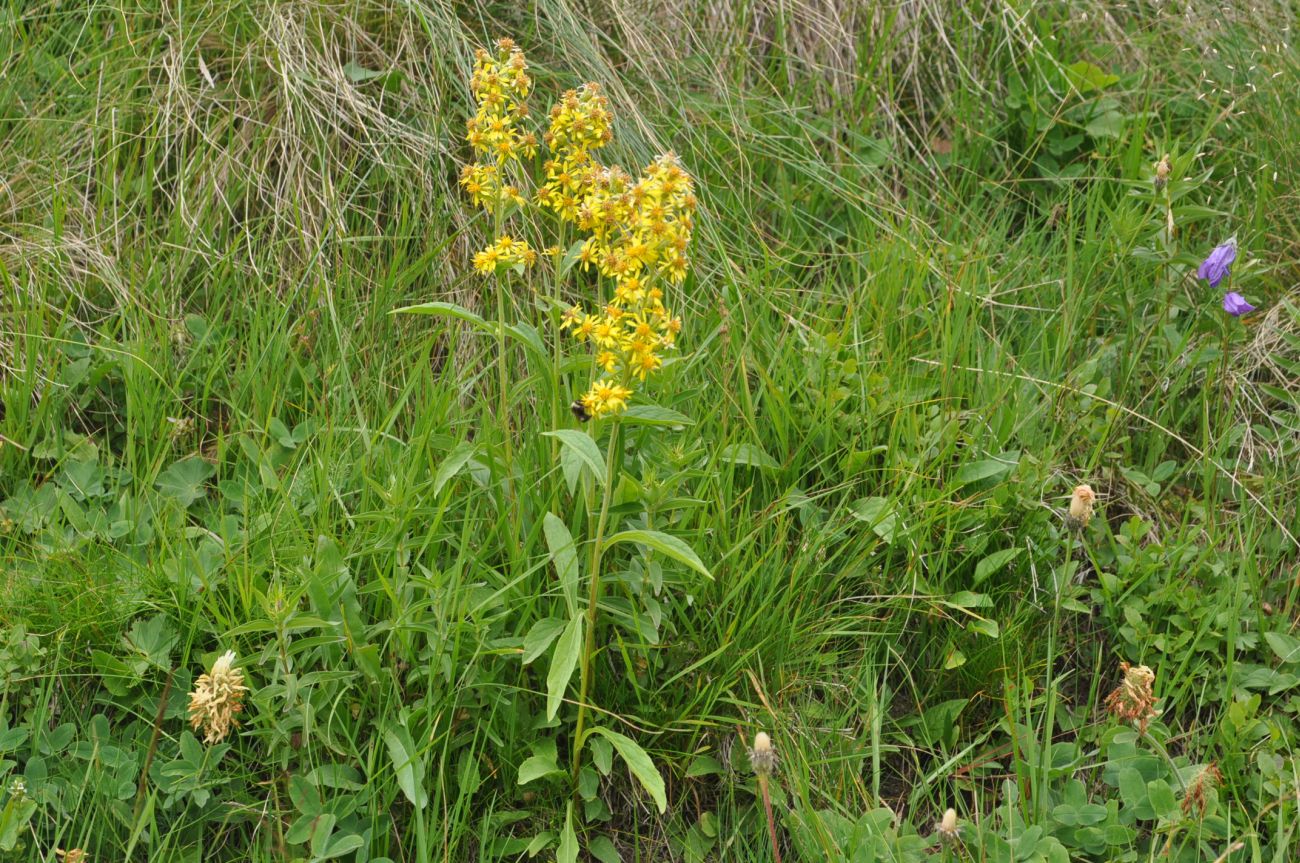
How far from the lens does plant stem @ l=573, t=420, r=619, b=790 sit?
5.63ft

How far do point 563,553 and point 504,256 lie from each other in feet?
1.52

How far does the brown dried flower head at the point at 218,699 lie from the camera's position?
1.68 m

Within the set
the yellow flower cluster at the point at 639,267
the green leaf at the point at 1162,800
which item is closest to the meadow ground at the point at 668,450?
the green leaf at the point at 1162,800

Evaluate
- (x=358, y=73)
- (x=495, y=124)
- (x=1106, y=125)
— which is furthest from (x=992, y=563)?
(x=358, y=73)

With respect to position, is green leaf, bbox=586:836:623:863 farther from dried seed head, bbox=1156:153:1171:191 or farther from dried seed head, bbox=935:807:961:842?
dried seed head, bbox=1156:153:1171:191

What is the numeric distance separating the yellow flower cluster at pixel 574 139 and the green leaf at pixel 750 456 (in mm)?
506

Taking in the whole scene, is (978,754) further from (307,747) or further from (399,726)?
(307,747)

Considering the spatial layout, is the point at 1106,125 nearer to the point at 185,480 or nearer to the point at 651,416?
the point at 651,416

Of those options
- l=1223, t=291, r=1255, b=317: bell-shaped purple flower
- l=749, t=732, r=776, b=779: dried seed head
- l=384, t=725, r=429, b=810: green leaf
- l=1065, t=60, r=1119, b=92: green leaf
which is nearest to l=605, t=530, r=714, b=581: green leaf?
l=749, t=732, r=776, b=779: dried seed head

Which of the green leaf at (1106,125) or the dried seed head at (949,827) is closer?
the dried seed head at (949,827)

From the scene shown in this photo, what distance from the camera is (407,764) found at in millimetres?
1758

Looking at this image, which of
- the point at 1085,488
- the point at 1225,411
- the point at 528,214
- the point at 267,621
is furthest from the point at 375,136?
the point at 1225,411

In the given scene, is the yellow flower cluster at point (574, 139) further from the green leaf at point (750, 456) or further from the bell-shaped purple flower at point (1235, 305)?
the bell-shaped purple flower at point (1235, 305)

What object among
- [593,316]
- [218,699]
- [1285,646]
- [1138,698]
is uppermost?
[593,316]
